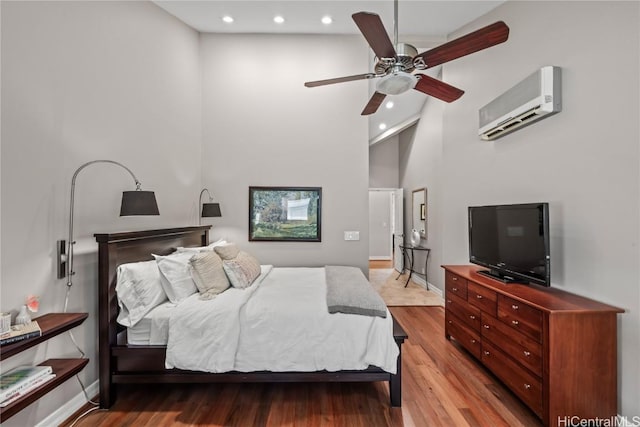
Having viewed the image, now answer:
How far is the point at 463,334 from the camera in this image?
295 centimetres

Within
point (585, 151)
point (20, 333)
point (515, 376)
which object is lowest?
point (515, 376)

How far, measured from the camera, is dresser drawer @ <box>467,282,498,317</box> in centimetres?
247

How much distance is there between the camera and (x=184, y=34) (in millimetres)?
3656

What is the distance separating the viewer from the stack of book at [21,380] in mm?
1493

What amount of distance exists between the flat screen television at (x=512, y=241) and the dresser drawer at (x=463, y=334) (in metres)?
0.58

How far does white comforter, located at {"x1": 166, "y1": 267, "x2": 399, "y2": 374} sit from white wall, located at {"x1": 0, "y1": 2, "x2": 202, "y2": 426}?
83 cm

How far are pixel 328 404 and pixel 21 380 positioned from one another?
1.90m

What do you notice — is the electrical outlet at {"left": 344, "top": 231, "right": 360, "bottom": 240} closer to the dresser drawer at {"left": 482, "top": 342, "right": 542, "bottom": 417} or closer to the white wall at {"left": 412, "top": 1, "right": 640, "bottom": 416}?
the white wall at {"left": 412, "top": 1, "right": 640, "bottom": 416}

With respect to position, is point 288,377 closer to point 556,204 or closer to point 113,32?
point 556,204

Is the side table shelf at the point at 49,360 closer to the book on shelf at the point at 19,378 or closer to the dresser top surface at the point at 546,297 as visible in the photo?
the book on shelf at the point at 19,378
